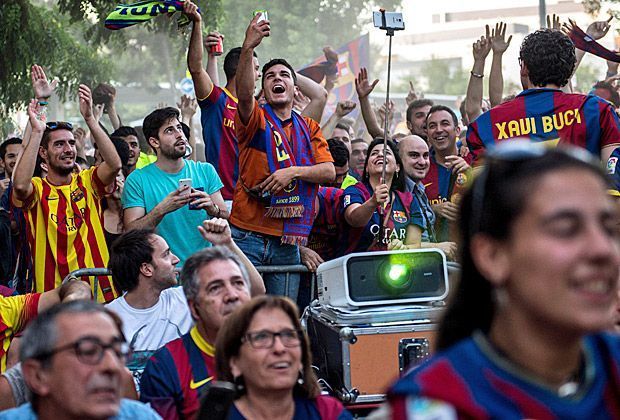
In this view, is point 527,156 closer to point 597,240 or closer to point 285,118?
point 597,240

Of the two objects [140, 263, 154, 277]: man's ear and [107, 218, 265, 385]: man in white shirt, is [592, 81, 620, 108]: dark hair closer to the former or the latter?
[107, 218, 265, 385]: man in white shirt

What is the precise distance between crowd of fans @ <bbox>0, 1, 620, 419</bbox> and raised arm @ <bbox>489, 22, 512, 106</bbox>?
1 centimetres

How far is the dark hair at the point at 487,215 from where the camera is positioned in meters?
2.11

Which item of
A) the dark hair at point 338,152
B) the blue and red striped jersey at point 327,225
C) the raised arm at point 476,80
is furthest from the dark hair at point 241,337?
the raised arm at point 476,80

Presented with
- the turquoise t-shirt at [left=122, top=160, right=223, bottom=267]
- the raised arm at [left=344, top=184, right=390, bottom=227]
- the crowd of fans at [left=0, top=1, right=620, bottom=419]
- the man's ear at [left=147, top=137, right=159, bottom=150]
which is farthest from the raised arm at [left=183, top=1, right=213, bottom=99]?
the raised arm at [left=344, top=184, right=390, bottom=227]

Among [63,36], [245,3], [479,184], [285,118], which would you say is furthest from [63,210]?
[245,3]

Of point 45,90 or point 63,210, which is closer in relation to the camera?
point 63,210

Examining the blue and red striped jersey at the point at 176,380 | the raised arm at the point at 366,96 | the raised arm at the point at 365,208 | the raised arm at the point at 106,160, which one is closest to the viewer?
the blue and red striped jersey at the point at 176,380

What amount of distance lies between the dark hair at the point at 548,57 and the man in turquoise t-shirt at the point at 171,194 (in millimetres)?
2271

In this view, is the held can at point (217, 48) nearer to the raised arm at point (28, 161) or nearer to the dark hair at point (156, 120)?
the dark hair at point (156, 120)

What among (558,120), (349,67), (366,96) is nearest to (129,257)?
(558,120)

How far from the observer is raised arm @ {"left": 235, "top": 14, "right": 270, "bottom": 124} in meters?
6.91

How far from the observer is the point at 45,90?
7.99 meters

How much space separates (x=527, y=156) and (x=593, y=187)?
14 centimetres
